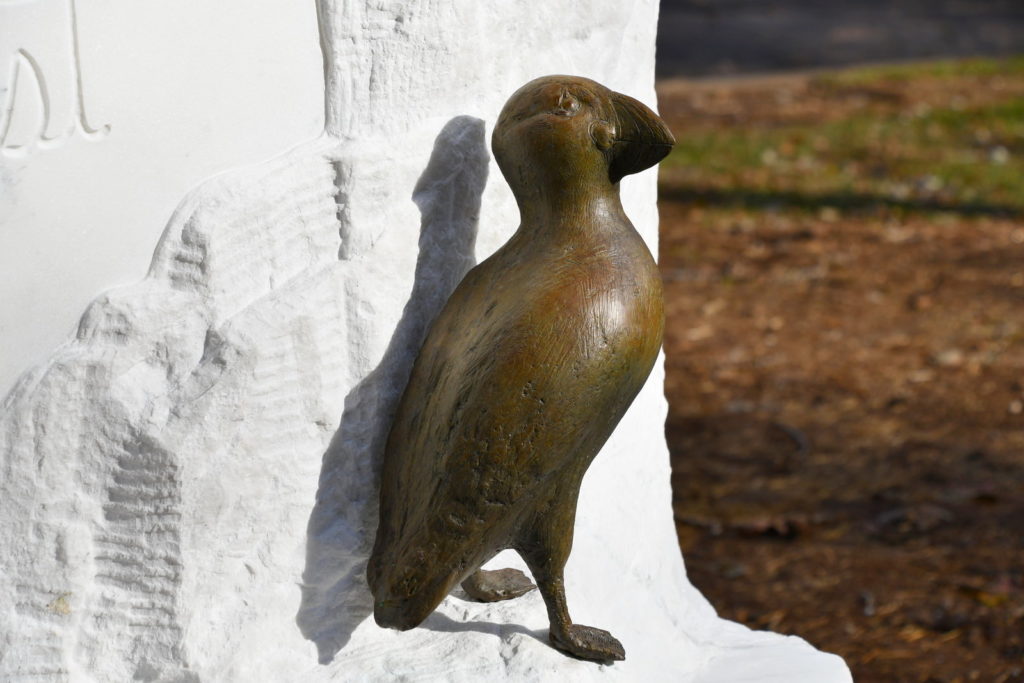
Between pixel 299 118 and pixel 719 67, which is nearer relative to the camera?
pixel 299 118

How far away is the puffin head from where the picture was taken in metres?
1.72

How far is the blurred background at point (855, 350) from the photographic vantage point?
3.38 meters

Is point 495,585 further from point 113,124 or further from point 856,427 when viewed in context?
point 856,427

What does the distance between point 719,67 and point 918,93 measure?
1.57 m

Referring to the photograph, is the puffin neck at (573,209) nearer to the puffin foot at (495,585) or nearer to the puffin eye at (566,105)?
the puffin eye at (566,105)

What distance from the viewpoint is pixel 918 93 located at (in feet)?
27.5

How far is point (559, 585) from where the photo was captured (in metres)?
1.85

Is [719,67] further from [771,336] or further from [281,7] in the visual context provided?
[281,7]

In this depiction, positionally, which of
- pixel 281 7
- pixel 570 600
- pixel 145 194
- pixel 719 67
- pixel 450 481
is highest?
pixel 281 7

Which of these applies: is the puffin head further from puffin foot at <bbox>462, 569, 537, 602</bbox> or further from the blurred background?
the blurred background

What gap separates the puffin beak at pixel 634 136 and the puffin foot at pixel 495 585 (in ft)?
2.05

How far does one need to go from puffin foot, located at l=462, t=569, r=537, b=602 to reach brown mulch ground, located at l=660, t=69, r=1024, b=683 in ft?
4.15

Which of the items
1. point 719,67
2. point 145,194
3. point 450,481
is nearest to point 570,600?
point 450,481

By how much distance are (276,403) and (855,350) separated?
11.9 ft
